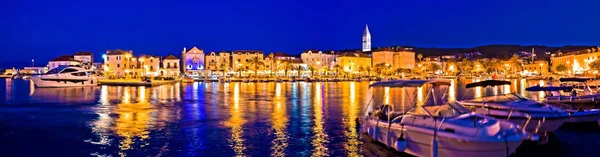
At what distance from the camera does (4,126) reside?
21344 mm

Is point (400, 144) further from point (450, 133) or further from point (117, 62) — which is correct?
point (117, 62)

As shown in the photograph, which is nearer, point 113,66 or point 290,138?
point 290,138

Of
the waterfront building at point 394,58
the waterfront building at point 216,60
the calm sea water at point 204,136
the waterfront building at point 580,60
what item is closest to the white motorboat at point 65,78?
the calm sea water at point 204,136

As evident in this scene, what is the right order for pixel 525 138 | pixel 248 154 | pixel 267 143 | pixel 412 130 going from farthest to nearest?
pixel 267 143
pixel 248 154
pixel 412 130
pixel 525 138

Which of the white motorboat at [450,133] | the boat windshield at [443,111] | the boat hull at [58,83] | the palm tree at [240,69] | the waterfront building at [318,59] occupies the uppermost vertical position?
the waterfront building at [318,59]

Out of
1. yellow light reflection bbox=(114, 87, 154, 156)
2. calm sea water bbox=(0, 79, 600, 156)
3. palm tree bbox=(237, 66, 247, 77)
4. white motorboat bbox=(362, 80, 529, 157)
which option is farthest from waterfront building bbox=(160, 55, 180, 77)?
white motorboat bbox=(362, 80, 529, 157)

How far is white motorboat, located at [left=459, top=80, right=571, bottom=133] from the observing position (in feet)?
52.6

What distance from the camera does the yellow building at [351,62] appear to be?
14925 cm

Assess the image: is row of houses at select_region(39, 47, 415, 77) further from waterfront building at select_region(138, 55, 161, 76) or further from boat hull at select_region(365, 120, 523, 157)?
boat hull at select_region(365, 120, 523, 157)

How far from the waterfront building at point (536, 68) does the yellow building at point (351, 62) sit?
57331mm

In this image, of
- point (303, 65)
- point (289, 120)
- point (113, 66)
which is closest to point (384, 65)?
point (303, 65)

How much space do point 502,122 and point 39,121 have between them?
20.8 meters

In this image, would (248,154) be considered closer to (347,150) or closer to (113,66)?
(347,150)

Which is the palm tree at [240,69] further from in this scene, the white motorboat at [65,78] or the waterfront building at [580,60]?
the waterfront building at [580,60]
